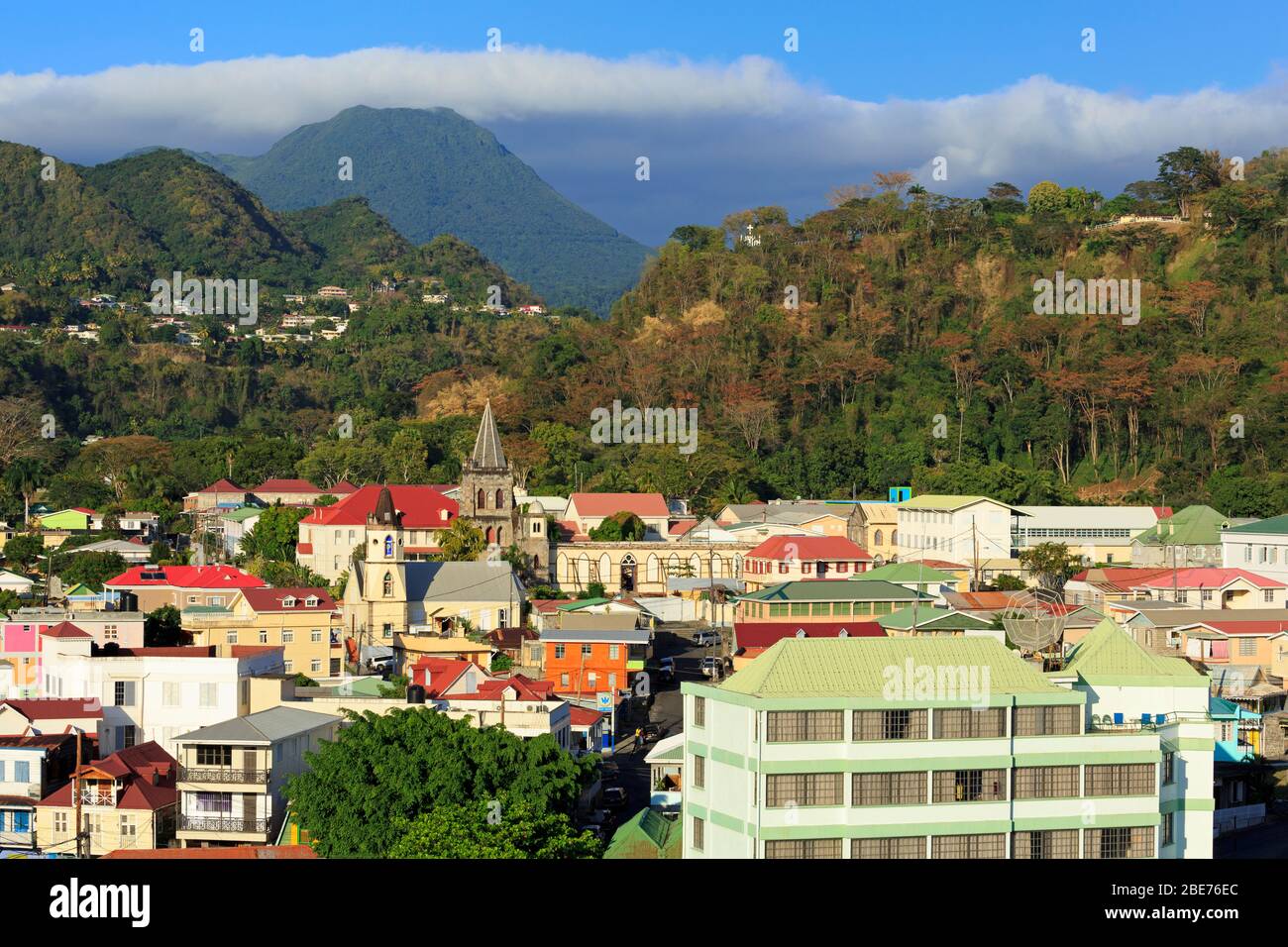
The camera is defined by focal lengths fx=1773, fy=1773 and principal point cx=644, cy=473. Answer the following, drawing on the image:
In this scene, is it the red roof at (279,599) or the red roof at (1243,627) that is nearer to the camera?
the red roof at (279,599)

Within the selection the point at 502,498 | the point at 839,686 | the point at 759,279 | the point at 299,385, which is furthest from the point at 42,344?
the point at 839,686

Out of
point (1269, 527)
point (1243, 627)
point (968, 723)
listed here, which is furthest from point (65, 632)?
point (1269, 527)

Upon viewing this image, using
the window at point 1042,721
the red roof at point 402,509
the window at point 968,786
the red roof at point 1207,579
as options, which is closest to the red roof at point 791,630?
the red roof at point 1207,579

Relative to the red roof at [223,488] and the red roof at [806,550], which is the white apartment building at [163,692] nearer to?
the red roof at [806,550]

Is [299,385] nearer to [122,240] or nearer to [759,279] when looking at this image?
[759,279]

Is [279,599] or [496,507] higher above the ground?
[496,507]

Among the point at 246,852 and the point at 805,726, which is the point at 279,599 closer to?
the point at 246,852

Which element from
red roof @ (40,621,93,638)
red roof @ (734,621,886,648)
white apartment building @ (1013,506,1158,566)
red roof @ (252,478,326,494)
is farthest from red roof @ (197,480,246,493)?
red roof @ (40,621,93,638)
